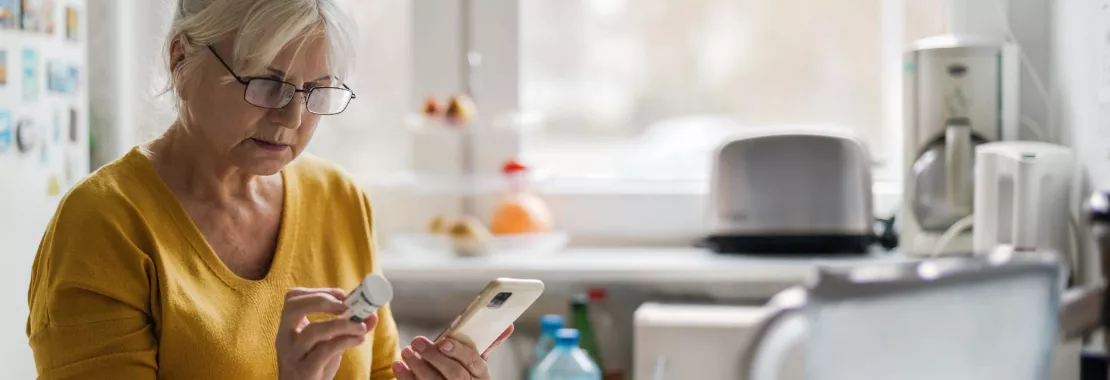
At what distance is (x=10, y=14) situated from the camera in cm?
135

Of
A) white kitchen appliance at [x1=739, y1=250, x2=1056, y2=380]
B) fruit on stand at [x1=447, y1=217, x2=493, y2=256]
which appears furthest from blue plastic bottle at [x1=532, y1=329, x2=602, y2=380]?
white kitchen appliance at [x1=739, y1=250, x2=1056, y2=380]

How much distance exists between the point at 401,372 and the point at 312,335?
0.20 m

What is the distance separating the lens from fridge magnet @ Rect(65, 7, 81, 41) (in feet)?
4.89

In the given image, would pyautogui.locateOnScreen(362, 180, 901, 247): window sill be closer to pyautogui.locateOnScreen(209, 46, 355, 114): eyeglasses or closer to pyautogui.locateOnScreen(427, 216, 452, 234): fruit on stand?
pyautogui.locateOnScreen(427, 216, 452, 234): fruit on stand

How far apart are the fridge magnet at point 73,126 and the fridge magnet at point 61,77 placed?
0.03 meters

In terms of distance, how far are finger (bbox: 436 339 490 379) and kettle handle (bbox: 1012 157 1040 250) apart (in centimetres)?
76

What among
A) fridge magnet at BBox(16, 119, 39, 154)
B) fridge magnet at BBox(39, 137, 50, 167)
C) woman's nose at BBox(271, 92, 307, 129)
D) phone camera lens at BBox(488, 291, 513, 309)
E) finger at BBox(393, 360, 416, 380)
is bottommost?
finger at BBox(393, 360, 416, 380)

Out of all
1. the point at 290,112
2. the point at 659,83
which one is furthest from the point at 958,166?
the point at 290,112

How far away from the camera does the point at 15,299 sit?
140 cm

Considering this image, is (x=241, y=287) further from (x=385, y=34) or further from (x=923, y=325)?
(x=385, y=34)

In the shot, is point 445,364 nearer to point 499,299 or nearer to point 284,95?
point 499,299

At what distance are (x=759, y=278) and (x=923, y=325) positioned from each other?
1.09 m

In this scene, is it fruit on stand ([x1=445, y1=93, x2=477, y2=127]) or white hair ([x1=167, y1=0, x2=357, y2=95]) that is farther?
fruit on stand ([x1=445, y1=93, x2=477, y2=127])

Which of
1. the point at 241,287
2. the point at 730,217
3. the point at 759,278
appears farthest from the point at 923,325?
the point at 730,217
